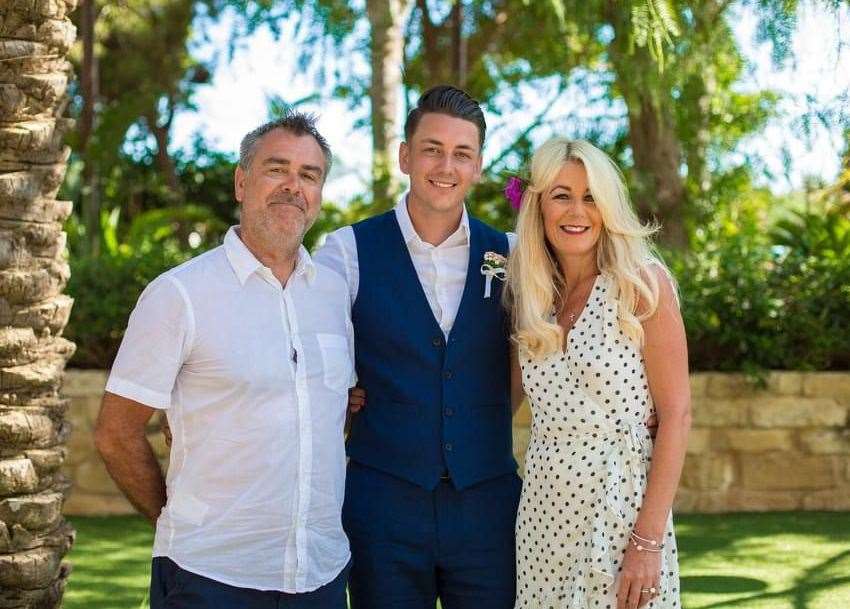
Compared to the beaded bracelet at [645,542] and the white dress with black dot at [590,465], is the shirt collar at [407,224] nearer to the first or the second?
the white dress with black dot at [590,465]

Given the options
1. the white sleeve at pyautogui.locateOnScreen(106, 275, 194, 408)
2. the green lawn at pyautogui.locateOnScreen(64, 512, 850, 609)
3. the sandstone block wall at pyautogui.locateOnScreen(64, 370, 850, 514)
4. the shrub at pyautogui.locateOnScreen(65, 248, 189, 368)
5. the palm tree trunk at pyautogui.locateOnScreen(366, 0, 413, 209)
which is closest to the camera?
the white sleeve at pyautogui.locateOnScreen(106, 275, 194, 408)

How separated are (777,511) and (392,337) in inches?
166

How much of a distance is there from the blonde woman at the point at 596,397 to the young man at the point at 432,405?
0.14 meters

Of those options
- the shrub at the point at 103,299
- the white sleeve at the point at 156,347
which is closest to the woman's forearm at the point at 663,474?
the white sleeve at the point at 156,347

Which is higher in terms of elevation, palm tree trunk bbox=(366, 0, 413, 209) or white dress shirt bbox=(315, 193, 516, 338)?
palm tree trunk bbox=(366, 0, 413, 209)

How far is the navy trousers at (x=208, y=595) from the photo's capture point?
105 inches

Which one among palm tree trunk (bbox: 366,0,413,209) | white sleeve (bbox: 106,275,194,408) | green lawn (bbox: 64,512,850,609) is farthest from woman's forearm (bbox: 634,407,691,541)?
palm tree trunk (bbox: 366,0,413,209)

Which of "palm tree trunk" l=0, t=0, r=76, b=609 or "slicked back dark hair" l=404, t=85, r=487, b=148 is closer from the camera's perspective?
"slicked back dark hair" l=404, t=85, r=487, b=148

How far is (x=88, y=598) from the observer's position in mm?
4965

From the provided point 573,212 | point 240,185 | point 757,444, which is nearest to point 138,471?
point 240,185

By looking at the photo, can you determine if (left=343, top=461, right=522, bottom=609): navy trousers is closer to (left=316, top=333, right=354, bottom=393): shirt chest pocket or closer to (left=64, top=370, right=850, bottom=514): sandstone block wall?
(left=316, top=333, right=354, bottom=393): shirt chest pocket

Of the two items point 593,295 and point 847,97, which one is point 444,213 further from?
point 847,97

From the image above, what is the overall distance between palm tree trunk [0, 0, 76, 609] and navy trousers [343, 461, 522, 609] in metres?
0.99

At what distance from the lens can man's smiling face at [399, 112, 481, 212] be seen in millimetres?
3203
